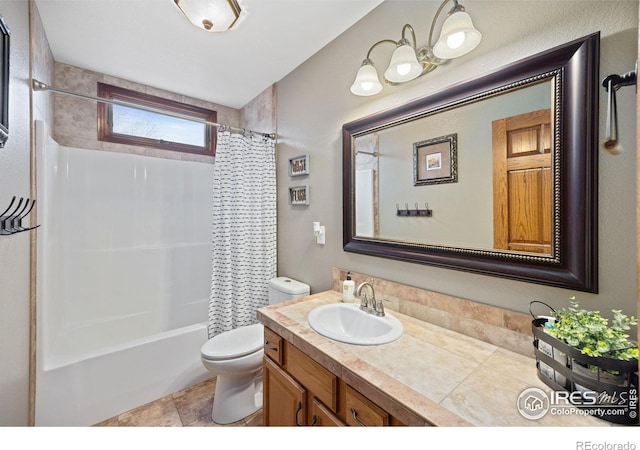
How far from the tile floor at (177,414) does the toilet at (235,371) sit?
62mm

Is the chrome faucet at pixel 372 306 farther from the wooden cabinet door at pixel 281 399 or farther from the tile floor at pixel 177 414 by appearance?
the tile floor at pixel 177 414

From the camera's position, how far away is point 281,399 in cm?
119

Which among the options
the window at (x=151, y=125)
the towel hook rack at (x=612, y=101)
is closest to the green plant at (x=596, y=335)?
the towel hook rack at (x=612, y=101)

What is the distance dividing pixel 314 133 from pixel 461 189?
3.71 feet

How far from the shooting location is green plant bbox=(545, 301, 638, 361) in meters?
0.64

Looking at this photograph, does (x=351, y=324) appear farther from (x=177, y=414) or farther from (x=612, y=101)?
(x=177, y=414)

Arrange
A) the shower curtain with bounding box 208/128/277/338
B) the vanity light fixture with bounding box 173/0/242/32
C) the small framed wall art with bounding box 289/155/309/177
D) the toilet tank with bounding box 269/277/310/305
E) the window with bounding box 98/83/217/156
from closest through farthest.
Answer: the vanity light fixture with bounding box 173/0/242/32 < the toilet tank with bounding box 269/277/310/305 < the small framed wall art with bounding box 289/155/309/177 < the shower curtain with bounding box 208/128/277/338 < the window with bounding box 98/83/217/156

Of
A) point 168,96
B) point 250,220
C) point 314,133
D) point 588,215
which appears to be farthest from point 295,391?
point 168,96

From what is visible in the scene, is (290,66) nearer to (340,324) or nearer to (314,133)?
(314,133)

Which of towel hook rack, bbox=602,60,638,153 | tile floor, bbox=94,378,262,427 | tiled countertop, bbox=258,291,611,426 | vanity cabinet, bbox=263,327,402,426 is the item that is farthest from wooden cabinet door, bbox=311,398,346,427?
towel hook rack, bbox=602,60,638,153

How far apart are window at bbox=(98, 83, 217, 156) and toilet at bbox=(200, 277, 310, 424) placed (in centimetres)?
183

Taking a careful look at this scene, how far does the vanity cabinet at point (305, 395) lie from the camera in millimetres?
831

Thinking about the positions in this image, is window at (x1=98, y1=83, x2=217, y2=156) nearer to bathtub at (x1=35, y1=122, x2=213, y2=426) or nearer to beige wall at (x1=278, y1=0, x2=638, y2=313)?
bathtub at (x1=35, y1=122, x2=213, y2=426)

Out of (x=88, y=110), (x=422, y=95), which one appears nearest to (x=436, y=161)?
(x=422, y=95)
